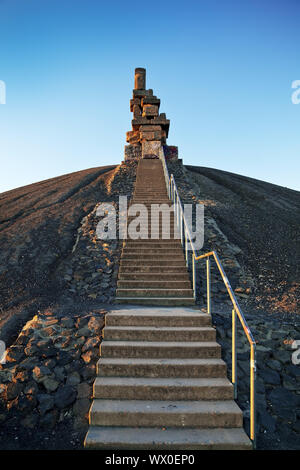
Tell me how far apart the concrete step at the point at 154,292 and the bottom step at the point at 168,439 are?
288 cm

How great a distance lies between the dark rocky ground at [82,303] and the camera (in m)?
3.58

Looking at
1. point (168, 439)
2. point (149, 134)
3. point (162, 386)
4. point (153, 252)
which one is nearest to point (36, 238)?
point (153, 252)

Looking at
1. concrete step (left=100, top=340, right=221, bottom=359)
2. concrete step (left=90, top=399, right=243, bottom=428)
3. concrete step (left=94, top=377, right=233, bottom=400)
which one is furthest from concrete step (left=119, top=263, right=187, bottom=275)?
concrete step (left=90, top=399, right=243, bottom=428)

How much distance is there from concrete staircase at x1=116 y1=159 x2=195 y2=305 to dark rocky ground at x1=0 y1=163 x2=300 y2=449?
1.23 feet

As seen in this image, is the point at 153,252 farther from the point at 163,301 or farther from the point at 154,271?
the point at 163,301

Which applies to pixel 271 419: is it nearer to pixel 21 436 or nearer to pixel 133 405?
pixel 133 405

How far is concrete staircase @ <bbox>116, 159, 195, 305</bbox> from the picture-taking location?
19.6 ft

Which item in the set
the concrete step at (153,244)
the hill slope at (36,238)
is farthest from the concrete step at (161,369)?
the concrete step at (153,244)

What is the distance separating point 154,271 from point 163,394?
11.1 ft

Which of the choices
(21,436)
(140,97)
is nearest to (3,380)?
(21,436)

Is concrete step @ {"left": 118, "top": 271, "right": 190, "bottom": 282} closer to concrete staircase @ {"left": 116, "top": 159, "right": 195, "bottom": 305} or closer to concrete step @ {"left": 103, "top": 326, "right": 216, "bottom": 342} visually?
concrete staircase @ {"left": 116, "top": 159, "right": 195, "bottom": 305}

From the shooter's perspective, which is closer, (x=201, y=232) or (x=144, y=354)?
(x=144, y=354)

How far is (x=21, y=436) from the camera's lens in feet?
10.9
